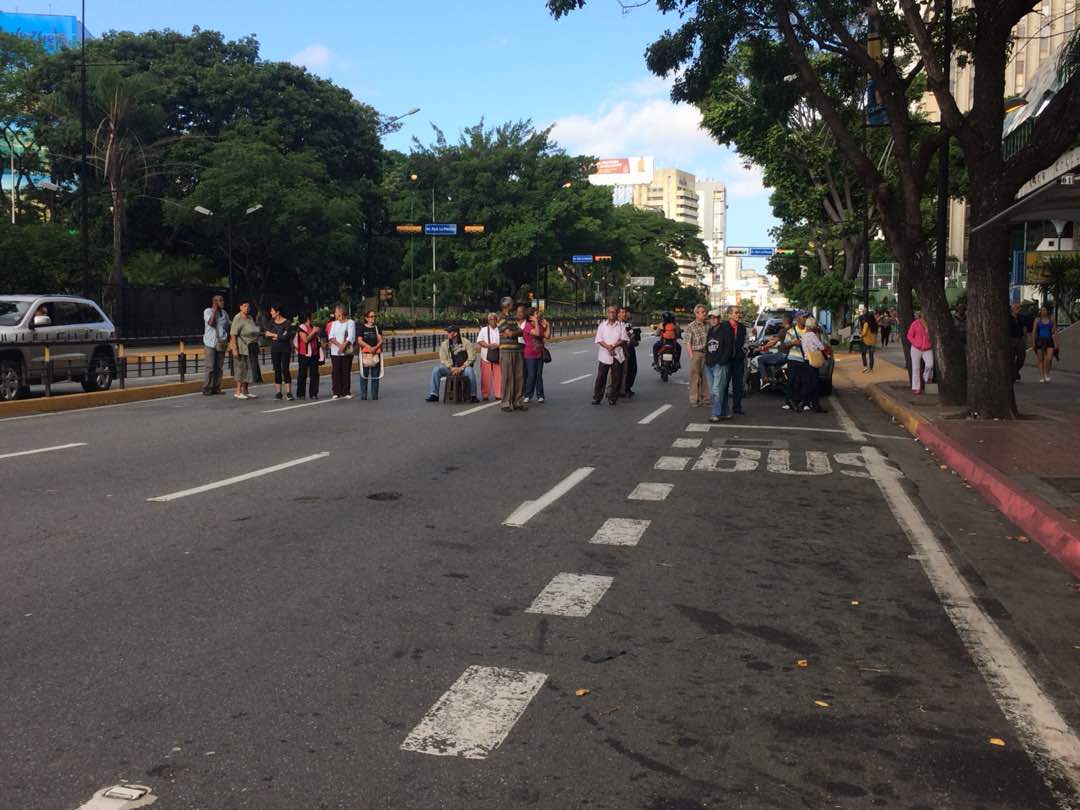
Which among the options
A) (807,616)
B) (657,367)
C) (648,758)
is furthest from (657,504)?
(657,367)

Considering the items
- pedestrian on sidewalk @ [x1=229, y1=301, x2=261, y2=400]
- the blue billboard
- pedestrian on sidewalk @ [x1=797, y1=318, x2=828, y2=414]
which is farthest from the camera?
the blue billboard

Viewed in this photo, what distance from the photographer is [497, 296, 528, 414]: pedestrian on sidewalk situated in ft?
54.6

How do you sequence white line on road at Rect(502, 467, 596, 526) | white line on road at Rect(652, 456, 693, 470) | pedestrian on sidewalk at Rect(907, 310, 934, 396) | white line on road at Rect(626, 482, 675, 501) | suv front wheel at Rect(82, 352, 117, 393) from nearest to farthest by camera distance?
white line on road at Rect(502, 467, 596, 526)
white line on road at Rect(626, 482, 675, 501)
white line on road at Rect(652, 456, 693, 470)
pedestrian on sidewalk at Rect(907, 310, 934, 396)
suv front wheel at Rect(82, 352, 117, 393)

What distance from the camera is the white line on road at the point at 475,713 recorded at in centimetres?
383

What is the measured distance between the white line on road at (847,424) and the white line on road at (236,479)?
7.27m

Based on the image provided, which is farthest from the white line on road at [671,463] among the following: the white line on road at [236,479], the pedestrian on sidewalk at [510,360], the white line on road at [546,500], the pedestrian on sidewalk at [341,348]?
the pedestrian on sidewalk at [341,348]

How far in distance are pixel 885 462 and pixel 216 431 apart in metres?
8.64

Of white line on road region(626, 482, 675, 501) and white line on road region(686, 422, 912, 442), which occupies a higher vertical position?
white line on road region(686, 422, 912, 442)

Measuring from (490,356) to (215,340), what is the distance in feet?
17.4

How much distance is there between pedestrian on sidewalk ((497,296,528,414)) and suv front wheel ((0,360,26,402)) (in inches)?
341

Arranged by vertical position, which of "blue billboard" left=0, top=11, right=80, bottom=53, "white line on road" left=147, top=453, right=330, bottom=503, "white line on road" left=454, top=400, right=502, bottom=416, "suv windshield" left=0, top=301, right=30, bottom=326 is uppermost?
"blue billboard" left=0, top=11, right=80, bottom=53

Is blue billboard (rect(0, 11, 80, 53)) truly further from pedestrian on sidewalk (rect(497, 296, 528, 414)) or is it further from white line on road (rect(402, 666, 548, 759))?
white line on road (rect(402, 666, 548, 759))

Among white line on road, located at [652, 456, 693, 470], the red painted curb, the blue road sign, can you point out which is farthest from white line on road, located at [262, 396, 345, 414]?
the blue road sign

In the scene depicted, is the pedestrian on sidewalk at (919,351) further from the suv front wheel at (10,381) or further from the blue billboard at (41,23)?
Result: the blue billboard at (41,23)
